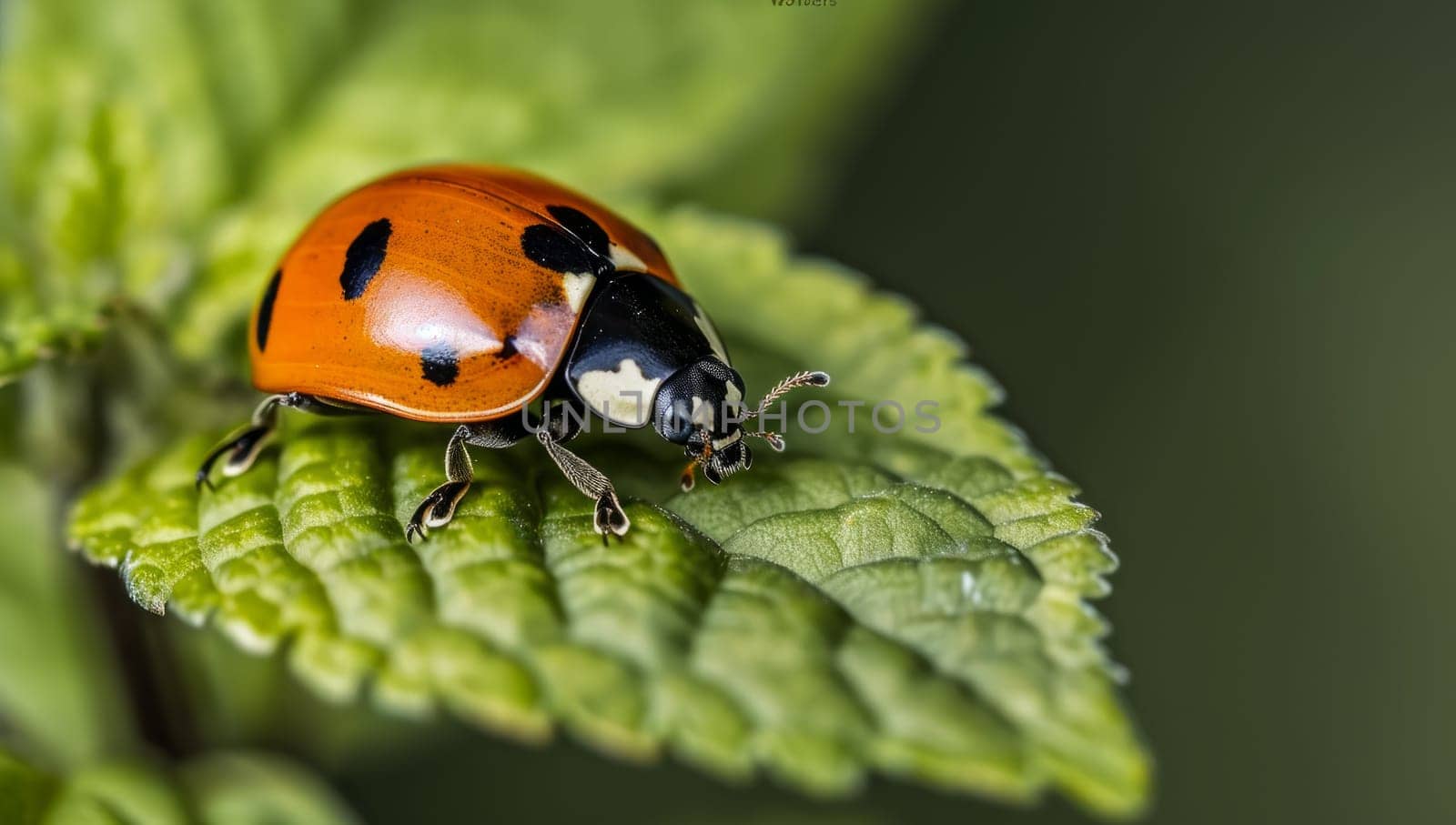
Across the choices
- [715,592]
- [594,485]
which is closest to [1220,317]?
[594,485]

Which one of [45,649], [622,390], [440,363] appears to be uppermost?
[622,390]

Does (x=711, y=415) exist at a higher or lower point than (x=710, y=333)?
lower

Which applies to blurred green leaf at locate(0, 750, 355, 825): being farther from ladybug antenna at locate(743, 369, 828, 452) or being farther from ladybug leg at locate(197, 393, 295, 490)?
ladybug antenna at locate(743, 369, 828, 452)

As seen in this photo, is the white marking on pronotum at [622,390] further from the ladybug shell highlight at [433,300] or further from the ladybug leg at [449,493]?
the ladybug leg at [449,493]

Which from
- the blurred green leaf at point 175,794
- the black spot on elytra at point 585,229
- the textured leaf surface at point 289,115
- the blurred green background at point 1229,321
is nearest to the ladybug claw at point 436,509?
the black spot on elytra at point 585,229

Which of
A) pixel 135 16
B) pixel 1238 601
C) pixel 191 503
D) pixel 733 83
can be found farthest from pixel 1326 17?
pixel 191 503

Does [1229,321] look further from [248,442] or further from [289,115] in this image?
[248,442]
